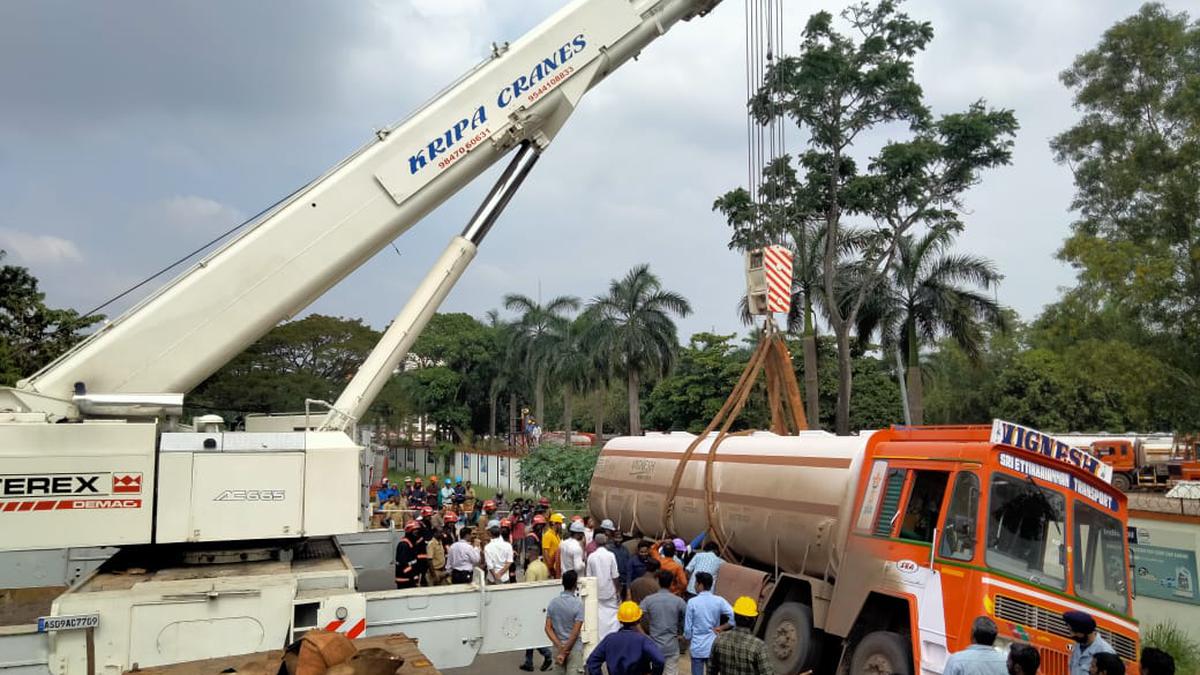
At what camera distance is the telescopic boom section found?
8.40 meters

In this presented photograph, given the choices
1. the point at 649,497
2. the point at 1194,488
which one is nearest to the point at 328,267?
the point at 649,497

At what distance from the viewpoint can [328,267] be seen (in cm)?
934

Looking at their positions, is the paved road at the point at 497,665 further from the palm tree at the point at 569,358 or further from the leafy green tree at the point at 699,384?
the leafy green tree at the point at 699,384

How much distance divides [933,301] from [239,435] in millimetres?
28347

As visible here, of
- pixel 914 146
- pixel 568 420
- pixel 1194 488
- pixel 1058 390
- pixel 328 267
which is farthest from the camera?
pixel 1058 390

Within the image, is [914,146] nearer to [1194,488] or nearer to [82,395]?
[1194,488]

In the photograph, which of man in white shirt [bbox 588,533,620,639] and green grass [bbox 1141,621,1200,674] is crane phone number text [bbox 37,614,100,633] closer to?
man in white shirt [bbox 588,533,620,639]

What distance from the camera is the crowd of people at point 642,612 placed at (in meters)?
6.50

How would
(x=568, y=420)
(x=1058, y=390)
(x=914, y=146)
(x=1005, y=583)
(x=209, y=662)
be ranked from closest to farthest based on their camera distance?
(x=209, y=662) → (x=1005, y=583) → (x=914, y=146) → (x=568, y=420) → (x=1058, y=390)

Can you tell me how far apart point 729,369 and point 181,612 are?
44.3 metres

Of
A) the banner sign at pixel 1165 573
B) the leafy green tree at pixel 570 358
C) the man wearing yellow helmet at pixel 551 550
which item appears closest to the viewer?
the banner sign at pixel 1165 573

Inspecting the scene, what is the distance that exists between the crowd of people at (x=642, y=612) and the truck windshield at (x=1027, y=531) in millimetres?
701

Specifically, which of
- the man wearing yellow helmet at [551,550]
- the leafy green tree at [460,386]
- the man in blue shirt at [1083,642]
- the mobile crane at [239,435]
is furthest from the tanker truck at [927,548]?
the leafy green tree at [460,386]

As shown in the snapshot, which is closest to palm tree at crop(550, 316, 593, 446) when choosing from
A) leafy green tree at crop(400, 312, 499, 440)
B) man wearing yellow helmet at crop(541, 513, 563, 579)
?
leafy green tree at crop(400, 312, 499, 440)
